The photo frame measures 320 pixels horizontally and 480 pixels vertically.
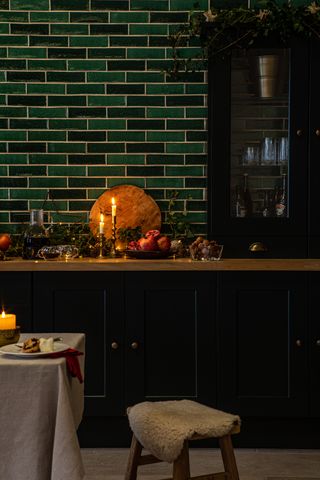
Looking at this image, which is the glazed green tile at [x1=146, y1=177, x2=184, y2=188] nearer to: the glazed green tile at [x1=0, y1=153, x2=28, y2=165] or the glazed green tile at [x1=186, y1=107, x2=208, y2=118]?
the glazed green tile at [x1=186, y1=107, x2=208, y2=118]

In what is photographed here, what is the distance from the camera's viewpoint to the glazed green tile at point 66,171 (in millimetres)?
4781

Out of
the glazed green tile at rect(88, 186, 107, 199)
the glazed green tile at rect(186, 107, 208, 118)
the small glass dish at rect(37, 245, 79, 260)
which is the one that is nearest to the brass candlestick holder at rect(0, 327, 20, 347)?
the small glass dish at rect(37, 245, 79, 260)

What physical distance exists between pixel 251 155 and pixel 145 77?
0.85m

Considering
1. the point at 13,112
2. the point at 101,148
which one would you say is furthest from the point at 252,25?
the point at 13,112

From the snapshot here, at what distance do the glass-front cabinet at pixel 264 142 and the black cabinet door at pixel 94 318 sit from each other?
709 millimetres

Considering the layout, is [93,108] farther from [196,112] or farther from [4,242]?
[4,242]

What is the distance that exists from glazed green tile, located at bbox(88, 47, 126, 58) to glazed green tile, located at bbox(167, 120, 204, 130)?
0.49 m

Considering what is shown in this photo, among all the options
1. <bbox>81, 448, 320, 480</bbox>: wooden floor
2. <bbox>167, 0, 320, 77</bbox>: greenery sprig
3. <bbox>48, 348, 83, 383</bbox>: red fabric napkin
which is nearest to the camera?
<bbox>48, 348, 83, 383</bbox>: red fabric napkin

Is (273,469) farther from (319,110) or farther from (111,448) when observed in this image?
(319,110)

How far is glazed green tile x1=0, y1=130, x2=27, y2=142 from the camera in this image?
4.76 meters

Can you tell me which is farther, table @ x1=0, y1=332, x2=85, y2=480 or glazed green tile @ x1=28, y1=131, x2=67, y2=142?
glazed green tile @ x1=28, y1=131, x2=67, y2=142

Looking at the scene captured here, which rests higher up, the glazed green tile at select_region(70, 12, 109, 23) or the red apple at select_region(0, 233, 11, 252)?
the glazed green tile at select_region(70, 12, 109, 23)

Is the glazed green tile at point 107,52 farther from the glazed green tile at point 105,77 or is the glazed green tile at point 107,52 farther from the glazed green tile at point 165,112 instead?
the glazed green tile at point 165,112

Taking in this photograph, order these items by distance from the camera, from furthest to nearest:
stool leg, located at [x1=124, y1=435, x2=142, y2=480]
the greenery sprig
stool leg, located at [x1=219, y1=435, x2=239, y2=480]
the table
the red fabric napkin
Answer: the greenery sprig → stool leg, located at [x1=124, y1=435, x2=142, y2=480] → stool leg, located at [x1=219, y1=435, x2=239, y2=480] → the red fabric napkin → the table
